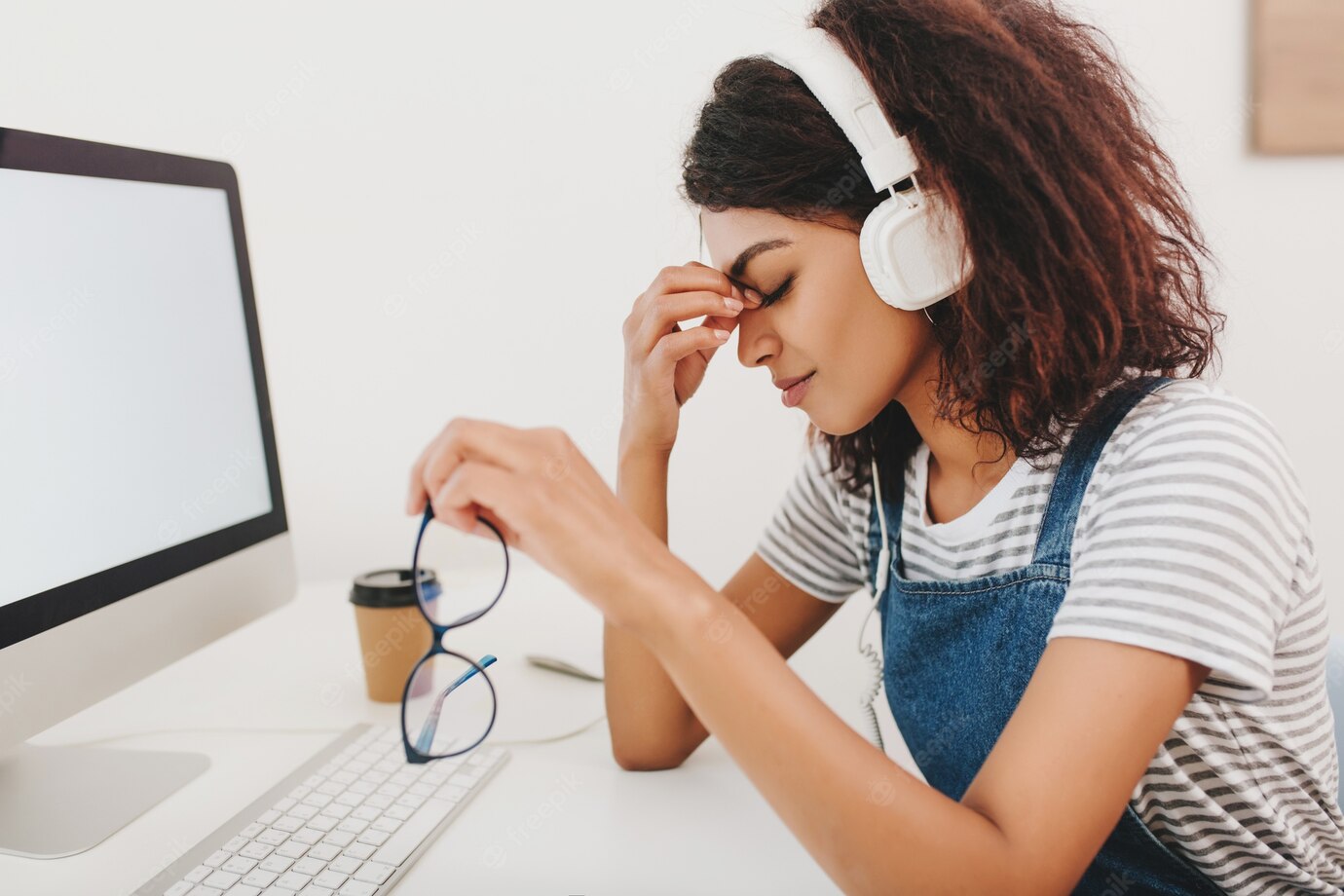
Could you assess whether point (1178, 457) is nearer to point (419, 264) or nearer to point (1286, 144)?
point (419, 264)

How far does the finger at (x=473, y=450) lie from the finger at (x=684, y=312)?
1.08 feet

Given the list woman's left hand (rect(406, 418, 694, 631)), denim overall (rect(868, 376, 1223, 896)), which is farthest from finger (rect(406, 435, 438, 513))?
denim overall (rect(868, 376, 1223, 896))

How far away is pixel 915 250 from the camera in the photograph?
2.66 ft

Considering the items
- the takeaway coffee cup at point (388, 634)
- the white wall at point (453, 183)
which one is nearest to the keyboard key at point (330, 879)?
the takeaway coffee cup at point (388, 634)

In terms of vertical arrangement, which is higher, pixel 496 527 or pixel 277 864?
pixel 496 527

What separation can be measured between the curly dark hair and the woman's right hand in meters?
0.08

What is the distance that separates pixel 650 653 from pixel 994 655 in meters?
0.31

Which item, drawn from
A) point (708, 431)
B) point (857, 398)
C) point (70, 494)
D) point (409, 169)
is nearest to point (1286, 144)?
point (708, 431)

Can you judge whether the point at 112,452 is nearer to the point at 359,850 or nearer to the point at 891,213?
the point at 359,850

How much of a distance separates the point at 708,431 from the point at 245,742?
34.8 inches

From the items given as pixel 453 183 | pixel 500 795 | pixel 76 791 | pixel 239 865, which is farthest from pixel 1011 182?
pixel 453 183

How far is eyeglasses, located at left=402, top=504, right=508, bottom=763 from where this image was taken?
0.71 metres

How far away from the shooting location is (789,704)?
629mm

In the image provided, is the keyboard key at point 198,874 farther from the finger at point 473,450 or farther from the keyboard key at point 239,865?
the finger at point 473,450
